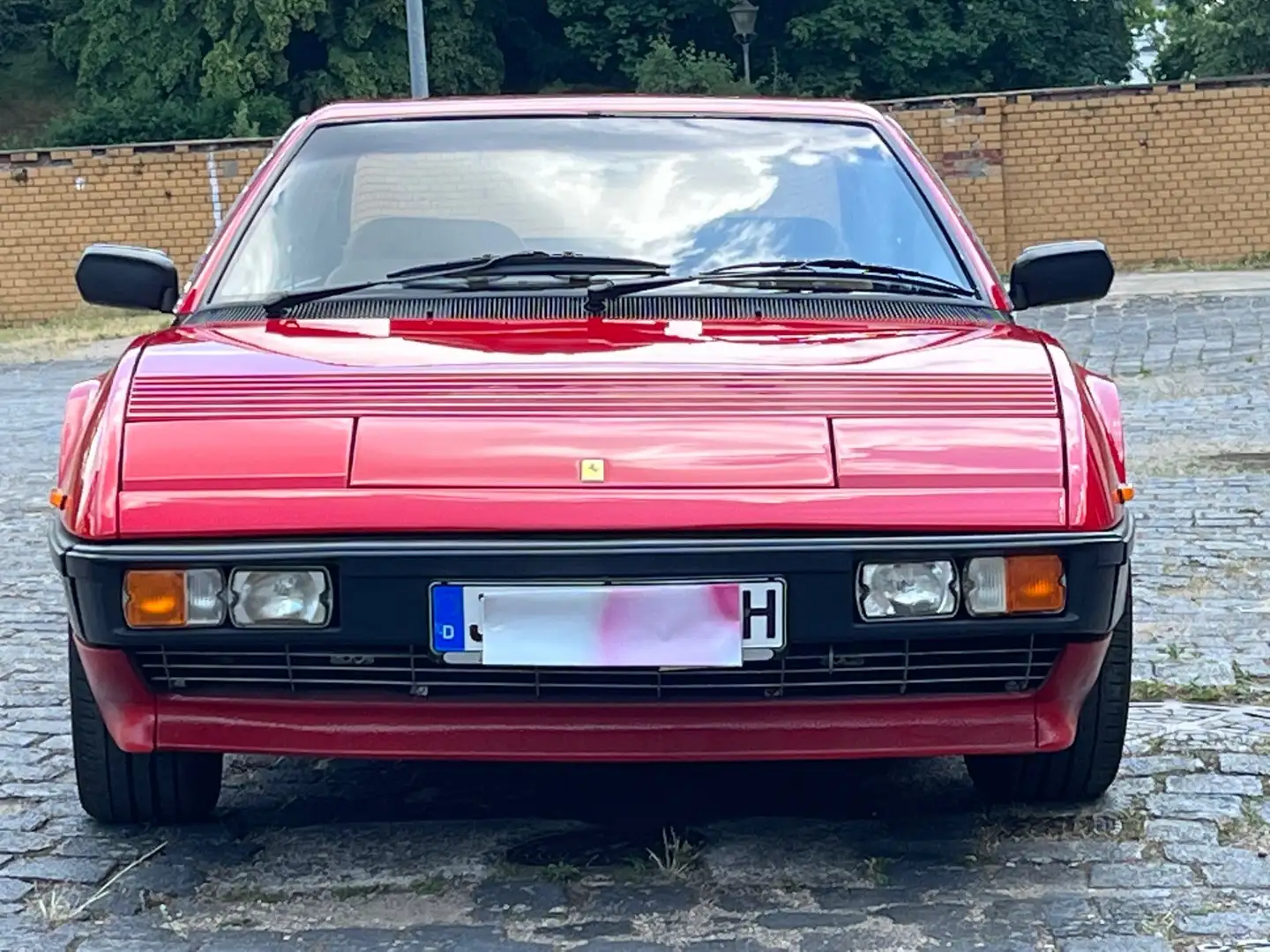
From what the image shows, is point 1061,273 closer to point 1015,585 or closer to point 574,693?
point 1015,585

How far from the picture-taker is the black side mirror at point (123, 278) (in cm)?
400

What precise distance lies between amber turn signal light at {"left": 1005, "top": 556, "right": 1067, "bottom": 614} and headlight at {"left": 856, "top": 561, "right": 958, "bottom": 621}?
89 mm

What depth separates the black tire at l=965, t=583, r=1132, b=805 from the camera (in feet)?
10.9

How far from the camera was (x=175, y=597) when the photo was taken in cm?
275

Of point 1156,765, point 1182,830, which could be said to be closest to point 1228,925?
point 1182,830

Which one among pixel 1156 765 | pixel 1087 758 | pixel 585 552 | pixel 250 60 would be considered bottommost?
pixel 1156 765

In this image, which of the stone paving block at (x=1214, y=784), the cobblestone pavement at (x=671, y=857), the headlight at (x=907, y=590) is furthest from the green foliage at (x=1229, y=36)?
the headlight at (x=907, y=590)

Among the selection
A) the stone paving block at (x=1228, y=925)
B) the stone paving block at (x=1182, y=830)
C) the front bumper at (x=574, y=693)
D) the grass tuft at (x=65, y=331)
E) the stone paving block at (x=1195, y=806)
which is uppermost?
the front bumper at (x=574, y=693)

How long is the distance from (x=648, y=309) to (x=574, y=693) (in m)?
0.98

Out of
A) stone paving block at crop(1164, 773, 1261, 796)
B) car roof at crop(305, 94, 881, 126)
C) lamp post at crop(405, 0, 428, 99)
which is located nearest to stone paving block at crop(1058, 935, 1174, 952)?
stone paving block at crop(1164, 773, 1261, 796)

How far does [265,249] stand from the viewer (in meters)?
3.88

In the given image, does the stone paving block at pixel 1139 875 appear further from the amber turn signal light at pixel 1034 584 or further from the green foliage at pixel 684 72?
the green foliage at pixel 684 72

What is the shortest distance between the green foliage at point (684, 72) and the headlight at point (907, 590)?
30284 millimetres

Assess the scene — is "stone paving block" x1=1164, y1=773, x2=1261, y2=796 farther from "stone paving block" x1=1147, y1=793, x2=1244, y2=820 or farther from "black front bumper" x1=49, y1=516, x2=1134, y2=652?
"black front bumper" x1=49, y1=516, x2=1134, y2=652
